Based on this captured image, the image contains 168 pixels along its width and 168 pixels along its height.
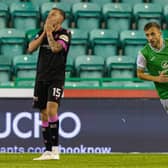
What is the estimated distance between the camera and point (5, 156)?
11.5m

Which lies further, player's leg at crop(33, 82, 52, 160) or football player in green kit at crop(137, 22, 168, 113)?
player's leg at crop(33, 82, 52, 160)

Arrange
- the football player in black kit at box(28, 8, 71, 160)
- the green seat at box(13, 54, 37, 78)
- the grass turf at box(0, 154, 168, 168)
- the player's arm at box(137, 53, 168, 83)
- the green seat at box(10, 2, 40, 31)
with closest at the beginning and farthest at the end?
the grass turf at box(0, 154, 168, 168)
the player's arm at box(137, 53, 168, 83)
the football player in black kit at box(28, 8, 71, 160)
the green seat at box(13, 54, 37, 78)
the green seat at box(10, 2, 40, 31)

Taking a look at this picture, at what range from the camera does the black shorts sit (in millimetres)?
10494

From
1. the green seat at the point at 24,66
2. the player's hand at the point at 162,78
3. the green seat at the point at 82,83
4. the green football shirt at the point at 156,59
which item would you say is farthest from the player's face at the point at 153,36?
the green seat at the point at 24,66

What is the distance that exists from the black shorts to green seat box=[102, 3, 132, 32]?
647 centimetres

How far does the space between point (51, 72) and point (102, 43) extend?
567 cm

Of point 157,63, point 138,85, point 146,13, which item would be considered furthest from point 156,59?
point 146,13

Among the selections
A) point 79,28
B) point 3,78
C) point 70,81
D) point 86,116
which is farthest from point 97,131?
point 79,28

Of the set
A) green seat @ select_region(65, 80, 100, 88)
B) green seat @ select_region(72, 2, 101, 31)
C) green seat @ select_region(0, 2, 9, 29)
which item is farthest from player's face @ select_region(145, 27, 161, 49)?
green seat @ select_region(0, 2, 9, 29)

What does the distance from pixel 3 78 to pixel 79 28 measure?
2.51 m

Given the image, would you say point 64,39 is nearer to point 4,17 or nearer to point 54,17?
point 54,17

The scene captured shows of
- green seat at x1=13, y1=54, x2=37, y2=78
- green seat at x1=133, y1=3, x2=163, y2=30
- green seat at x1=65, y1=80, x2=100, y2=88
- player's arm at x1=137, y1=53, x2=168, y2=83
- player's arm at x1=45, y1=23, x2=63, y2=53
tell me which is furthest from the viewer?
green seat at x1=133, y1=3, x2=163, y2=30

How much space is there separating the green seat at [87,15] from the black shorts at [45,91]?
6.31 meters

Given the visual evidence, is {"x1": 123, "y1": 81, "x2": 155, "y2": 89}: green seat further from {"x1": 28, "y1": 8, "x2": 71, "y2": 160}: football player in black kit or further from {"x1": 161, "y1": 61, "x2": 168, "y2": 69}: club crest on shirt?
{"x1": 161, "y1": 61, "x2": 168, "y2": 69}: club crest on shirt
